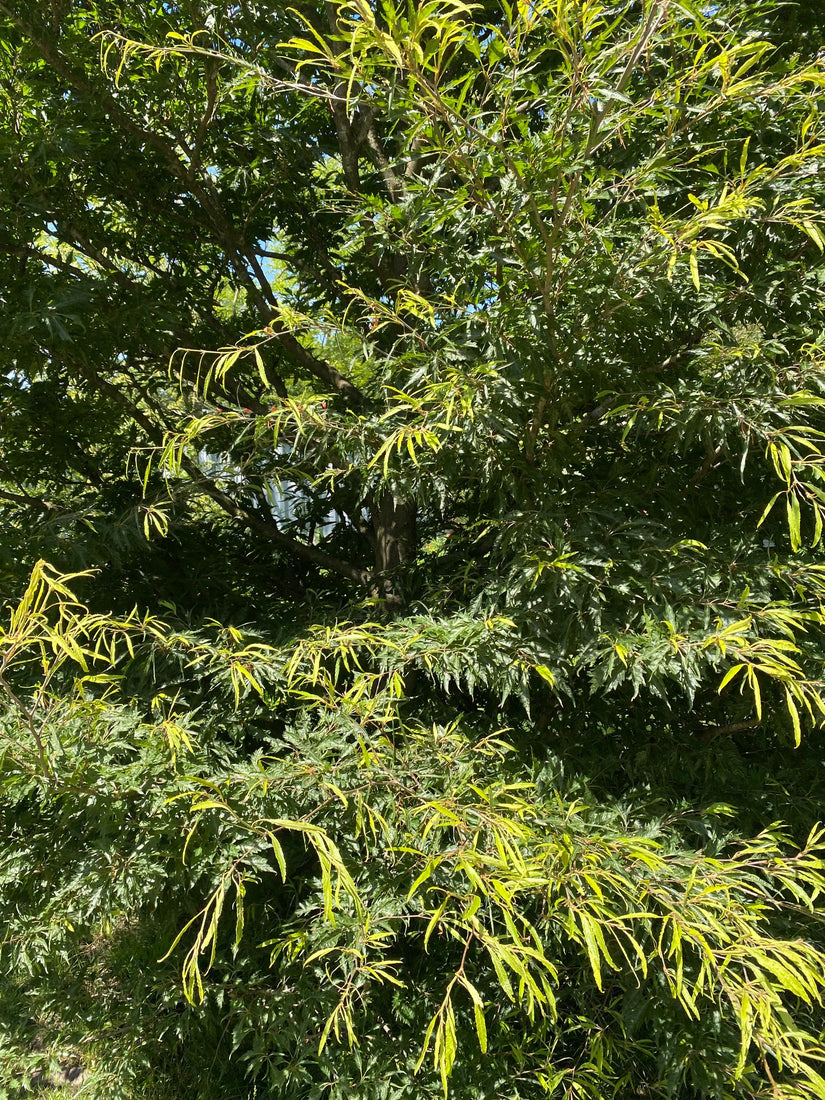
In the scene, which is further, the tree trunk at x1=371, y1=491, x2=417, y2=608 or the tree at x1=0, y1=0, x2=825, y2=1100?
the tree trunk at x1=371, y1=491, x2=417, y2=608

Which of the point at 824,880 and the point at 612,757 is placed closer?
the point at 824,880

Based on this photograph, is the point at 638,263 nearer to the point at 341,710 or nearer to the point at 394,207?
the point at 394,207

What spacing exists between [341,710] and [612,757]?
64cm

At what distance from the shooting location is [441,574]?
6.04 ft

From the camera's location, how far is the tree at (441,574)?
3.83ft

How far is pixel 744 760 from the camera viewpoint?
1.71 meters

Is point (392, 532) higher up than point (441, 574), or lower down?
higher up

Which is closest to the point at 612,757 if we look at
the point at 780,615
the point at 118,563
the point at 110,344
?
the point at 780,615

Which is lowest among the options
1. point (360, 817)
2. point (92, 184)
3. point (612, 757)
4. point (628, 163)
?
point (612, 757)

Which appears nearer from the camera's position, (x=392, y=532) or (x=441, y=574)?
(x=441, y=574)

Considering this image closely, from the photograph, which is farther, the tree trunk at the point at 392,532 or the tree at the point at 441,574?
the tree trunk at the point at 392,532

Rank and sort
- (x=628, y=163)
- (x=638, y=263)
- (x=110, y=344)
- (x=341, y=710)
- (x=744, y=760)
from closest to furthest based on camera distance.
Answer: (x=638, y=263), (x=341, y=710), (x=628, y=163), (x=744, y=760), (x=110, y=344)

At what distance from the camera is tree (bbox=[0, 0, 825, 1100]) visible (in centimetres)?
117

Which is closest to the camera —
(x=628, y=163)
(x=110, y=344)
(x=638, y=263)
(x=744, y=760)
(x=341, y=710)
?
(x=638, y=263)
